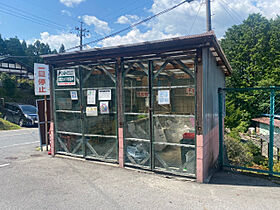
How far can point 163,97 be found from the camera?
4.54 m

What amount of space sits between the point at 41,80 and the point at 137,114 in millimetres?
4029

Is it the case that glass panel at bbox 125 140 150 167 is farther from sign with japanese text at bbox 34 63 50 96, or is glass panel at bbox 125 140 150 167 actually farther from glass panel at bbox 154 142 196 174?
sign with japanese text at bbox 34 63 50 96

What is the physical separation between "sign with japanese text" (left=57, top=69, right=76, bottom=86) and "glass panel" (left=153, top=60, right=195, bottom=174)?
2.61 m

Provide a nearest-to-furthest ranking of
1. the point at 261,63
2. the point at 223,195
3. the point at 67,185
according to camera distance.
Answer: the point at 223,195
the point at 67,185
the point at 261,63

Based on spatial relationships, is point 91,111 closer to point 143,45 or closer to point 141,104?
point 141,104

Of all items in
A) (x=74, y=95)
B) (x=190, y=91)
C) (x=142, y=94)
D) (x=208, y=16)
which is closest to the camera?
(x=190, y=91)

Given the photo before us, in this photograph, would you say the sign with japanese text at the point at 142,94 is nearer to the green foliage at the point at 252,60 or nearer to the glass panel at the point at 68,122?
the glass panel at the point at 68,122

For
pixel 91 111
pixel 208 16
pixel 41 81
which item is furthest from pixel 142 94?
pixel 208 16

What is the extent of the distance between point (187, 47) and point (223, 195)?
3.07 meters

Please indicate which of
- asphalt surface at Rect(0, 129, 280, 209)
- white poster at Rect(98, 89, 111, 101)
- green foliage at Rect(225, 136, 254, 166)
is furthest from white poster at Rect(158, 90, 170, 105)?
green foliage at Rect(225, 136, 254, 166)

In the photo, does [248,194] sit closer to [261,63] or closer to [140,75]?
[140,75]

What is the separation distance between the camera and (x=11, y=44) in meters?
41.2

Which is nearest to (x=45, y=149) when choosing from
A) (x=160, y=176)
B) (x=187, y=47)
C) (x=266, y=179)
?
(x=160, y=176)

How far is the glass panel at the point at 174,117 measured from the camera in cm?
435
